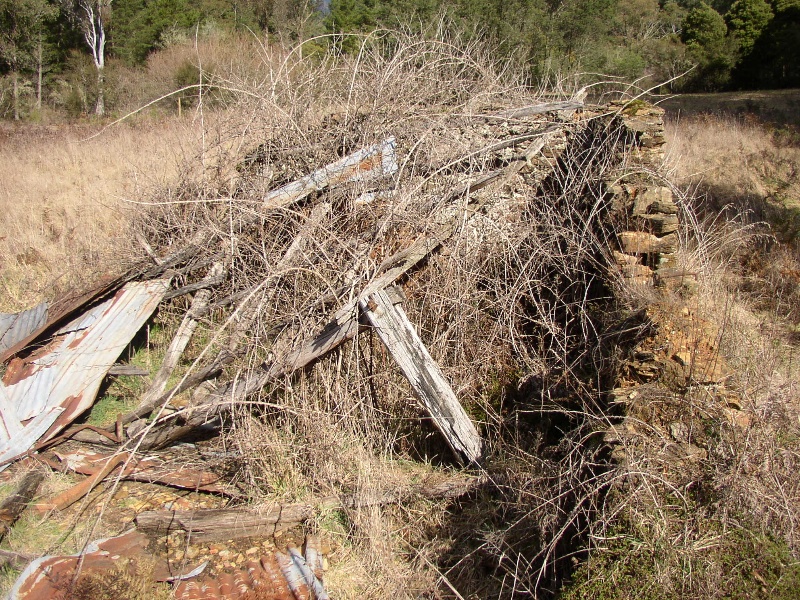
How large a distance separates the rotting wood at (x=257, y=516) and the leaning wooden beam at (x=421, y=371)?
11.8 inches

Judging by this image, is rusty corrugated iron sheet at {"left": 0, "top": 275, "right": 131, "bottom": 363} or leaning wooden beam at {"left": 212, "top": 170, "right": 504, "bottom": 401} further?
rusty corrugated iron sheet at {"left": 0, "top": 275, "right": 131, "bottom": 363}

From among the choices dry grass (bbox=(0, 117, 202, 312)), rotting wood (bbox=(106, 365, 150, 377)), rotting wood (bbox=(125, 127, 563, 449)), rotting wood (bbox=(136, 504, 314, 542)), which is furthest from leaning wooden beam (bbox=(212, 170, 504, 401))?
dry grass (bbox=(0, 117, 202, 312))

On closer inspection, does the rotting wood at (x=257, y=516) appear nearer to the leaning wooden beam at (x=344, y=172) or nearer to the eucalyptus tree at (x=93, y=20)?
the leaning wooden beam at (x=344, y=172)

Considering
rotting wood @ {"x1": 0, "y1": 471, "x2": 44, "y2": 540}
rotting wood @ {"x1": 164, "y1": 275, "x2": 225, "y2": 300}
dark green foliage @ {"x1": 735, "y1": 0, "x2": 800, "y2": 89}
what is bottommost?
rotting wood @ {"x1": 0, "y1": 471, "x2": 44, "y2": 540}

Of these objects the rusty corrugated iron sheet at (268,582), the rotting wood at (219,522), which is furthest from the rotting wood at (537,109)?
the rusty corrugated iron sheet at (268,582)

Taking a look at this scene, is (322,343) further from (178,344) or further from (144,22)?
(144,22)

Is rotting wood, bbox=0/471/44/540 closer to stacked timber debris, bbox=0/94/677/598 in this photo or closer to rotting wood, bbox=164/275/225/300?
stacked timber debris, bbox=0/94/677/598

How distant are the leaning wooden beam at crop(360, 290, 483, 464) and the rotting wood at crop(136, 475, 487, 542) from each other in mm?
300

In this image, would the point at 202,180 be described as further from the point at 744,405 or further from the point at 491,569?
the point at 744,405

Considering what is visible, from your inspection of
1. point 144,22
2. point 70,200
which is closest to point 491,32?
point 70,200

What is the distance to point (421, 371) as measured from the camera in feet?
13.0

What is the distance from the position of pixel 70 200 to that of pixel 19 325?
14.0 ft

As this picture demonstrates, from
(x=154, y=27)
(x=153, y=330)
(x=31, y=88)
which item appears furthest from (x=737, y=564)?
(x=154, y=27)

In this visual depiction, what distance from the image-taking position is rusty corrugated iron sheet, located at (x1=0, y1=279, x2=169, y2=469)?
4.44 metres
